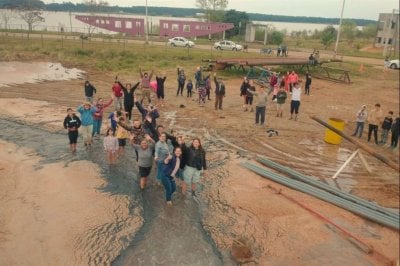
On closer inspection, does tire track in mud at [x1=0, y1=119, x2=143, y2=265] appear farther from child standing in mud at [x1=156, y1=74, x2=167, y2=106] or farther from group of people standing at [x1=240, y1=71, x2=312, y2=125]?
group of people standing at [x1=240, y1=71, x2=312, y2=125]

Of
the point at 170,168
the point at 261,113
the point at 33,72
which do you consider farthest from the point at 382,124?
the point at 33,72

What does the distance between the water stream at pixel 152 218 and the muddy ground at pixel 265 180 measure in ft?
1.22

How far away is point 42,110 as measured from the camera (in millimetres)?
16797

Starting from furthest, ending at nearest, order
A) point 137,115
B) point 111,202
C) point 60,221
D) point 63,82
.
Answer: point 63,82 < point 137,115 < point 111,202 < point 60,221

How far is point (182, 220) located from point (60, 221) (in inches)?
102

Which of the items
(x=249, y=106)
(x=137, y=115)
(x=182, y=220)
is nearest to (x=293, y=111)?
(x=249, y=106)

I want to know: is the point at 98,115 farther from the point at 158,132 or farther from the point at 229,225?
the point at 229,225

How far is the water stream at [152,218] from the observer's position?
722 centimetres

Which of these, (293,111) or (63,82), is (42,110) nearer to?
(63,82)

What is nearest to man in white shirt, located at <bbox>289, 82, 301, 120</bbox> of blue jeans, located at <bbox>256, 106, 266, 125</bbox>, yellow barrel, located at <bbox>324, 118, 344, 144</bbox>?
blue jeans, located at <bbox>256, 106, 266, 125</bbox>

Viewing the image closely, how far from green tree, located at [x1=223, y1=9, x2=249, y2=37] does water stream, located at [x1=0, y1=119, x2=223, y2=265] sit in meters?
50.6

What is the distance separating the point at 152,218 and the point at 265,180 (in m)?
3.48

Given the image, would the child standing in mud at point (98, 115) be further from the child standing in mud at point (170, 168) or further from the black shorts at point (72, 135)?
the child standing in mud at point (170, 168)

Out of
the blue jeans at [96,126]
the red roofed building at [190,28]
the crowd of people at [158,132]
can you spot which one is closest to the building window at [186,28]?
the red roofed building at [190,28]
